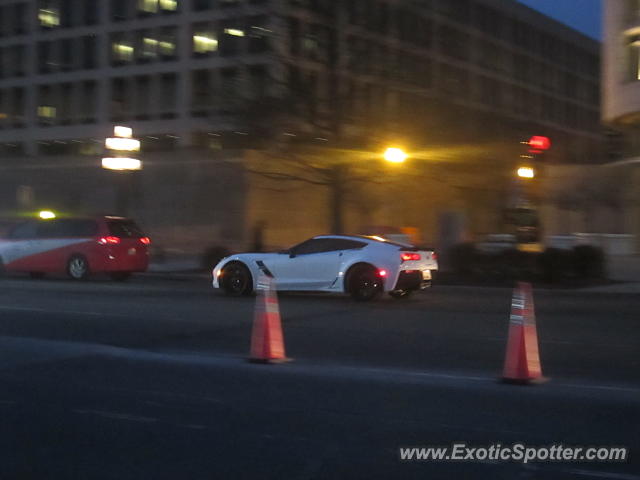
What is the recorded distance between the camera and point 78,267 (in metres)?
23.3

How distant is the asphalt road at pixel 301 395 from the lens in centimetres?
630

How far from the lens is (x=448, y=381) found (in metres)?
9.23

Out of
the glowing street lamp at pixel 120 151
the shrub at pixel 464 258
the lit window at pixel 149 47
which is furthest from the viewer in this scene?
the lit window at pixel 149 47

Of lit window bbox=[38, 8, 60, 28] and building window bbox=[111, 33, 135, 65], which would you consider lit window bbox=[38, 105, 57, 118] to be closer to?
lit window bbox=[38, 8, 60, 28]

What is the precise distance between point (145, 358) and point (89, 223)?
43.2 ft

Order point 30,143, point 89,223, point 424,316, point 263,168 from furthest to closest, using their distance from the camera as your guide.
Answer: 1. point 30,143
2. point 263,168
3. point 89,223
4. point 424,316

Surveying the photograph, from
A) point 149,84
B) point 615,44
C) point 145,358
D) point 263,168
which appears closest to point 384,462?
point 145,358

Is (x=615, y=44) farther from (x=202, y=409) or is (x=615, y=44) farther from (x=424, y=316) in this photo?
(x=202, y=409)

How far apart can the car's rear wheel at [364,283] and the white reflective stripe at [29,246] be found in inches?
346

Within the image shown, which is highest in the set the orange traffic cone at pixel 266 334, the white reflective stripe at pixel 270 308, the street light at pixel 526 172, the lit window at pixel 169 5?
the lit window at pixel 169 5

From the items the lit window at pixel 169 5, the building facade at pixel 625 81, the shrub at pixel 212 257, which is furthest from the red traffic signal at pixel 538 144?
the lit window at pixel 169 5

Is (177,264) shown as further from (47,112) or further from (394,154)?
(47,112)

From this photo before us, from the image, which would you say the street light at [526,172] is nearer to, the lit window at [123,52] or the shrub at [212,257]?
the shrub at [212,257]

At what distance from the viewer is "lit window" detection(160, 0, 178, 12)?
48250mm
